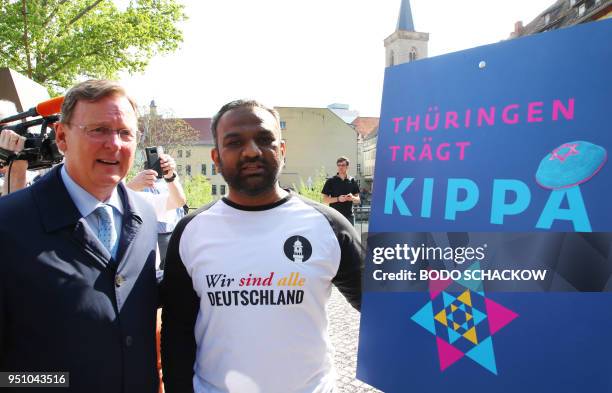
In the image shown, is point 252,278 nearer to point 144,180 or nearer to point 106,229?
point 106,229

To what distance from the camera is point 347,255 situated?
6.11ft

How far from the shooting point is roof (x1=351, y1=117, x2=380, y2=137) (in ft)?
222

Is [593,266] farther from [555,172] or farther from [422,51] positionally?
[422,51]

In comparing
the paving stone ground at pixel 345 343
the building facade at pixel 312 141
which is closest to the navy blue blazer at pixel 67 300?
the paving stone ground at pixel 345 343

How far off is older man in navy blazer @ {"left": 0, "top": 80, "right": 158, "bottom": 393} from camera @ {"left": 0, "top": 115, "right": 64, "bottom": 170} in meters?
0.76

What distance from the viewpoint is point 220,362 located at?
65.4 inches

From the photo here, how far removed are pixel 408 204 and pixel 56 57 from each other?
39.9 feet

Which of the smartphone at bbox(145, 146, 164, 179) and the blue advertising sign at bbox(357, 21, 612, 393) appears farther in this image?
the smartphone at bbox(145, 146, 164, 179)

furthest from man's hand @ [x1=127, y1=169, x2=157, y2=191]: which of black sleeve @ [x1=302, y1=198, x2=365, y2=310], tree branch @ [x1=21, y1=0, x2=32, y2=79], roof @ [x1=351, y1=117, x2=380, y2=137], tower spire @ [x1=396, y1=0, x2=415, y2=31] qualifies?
tower spire @ [x1=396, y1=0, x2=415, y2=31]

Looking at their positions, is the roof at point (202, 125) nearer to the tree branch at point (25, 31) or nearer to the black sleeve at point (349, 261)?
the tree branch at point (25, 31)

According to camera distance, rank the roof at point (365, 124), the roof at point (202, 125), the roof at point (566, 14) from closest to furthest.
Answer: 1. the roof at point (566, 14)
2. the roof at point (202, 125)
3. the roof at point (365, 124)

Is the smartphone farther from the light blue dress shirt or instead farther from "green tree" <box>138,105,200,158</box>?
"green tree" <box>138,105,200,158</box>

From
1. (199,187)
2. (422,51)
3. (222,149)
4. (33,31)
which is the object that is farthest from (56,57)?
(422,51)

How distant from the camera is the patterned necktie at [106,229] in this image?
1.59 m
